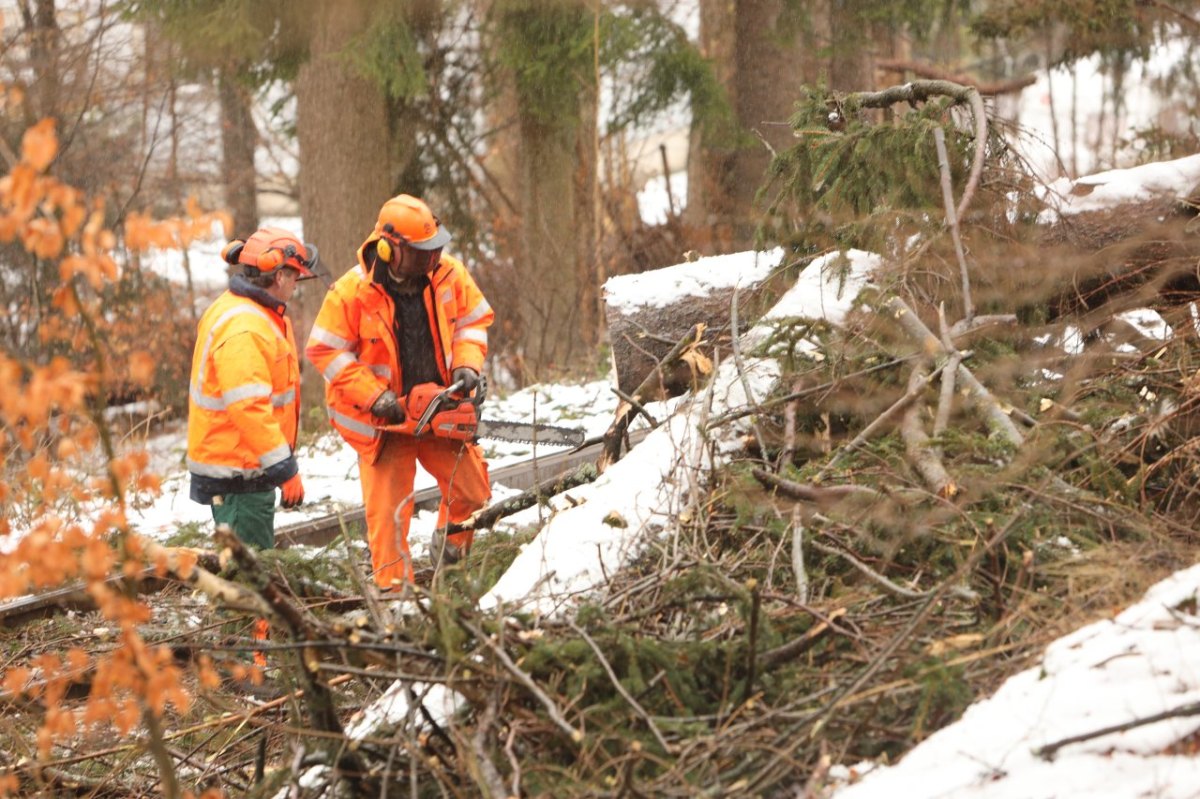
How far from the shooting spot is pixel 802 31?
13.8m

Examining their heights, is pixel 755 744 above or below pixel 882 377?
below

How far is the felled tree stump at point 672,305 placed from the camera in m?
6.55

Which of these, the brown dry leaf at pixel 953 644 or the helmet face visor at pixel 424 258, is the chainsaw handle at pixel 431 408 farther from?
the brown dry leaf at pixel 953 644

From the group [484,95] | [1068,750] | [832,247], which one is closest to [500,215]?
[484,95]

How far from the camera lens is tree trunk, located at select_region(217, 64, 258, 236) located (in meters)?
21.4

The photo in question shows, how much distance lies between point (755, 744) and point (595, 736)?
0.43m

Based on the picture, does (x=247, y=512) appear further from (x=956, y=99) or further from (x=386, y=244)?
(x=956, y=99)

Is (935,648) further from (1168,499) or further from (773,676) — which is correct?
(1168,499)

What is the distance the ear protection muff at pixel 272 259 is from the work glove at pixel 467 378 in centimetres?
102

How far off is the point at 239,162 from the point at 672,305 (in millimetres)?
17367

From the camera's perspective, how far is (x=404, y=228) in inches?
240

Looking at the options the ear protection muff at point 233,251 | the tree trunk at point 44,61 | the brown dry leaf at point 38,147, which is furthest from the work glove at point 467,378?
the tree trunk at point 44,61

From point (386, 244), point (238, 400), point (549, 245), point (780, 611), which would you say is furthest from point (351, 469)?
point (780, 611)

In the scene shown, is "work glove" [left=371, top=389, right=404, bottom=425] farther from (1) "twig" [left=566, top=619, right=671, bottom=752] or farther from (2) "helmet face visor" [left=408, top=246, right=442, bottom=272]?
(1) "twig" [left=566, top=619, right=671, bottom=752]
